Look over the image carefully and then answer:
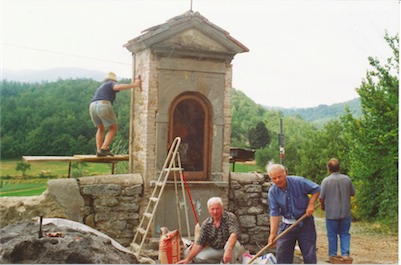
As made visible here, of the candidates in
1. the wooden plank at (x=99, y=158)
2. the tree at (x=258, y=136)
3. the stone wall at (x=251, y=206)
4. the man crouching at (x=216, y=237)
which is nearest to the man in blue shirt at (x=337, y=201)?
the man crouching at (x=216, y=237)

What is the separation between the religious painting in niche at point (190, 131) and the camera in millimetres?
9102

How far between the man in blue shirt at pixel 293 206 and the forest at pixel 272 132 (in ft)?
21.0

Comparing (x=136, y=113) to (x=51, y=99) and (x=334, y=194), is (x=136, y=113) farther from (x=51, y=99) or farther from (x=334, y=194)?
(x=51, y=99)

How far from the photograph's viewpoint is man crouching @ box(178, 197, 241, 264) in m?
6.13

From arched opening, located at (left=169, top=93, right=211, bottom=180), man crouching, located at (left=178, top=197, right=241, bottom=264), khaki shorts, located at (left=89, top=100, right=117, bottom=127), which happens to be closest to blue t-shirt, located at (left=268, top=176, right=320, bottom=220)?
man crouching, located at (left=178, top=197, right=241, bottom=264)

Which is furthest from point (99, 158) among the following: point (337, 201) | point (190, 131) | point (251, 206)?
point (337, 201)

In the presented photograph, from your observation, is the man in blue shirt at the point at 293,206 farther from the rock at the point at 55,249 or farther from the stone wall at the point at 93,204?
the stone wall at the point at 93,204

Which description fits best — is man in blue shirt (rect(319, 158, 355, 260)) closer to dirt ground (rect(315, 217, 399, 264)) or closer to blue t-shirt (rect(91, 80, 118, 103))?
dirt ground (rect(315, 217, 399, 264))

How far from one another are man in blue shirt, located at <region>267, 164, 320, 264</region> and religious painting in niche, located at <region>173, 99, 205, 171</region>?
321cm

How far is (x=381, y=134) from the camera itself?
40.3 feet

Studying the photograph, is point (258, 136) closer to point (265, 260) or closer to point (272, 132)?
point (272, 132)

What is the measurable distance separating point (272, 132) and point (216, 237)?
18.6 m

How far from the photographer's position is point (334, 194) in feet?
23.8

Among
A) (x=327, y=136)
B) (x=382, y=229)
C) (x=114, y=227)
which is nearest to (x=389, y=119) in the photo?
(x=382, y=229)
